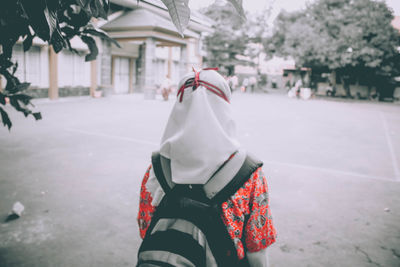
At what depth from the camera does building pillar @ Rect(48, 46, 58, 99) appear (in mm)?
15945

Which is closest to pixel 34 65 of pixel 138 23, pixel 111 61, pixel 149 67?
pixel 138 23

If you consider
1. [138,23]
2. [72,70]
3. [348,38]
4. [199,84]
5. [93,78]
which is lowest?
[199,84]

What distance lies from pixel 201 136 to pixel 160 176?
0.32m

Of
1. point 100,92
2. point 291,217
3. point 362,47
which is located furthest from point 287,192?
point 362,47

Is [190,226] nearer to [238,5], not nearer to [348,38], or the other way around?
Answer: [238,5]

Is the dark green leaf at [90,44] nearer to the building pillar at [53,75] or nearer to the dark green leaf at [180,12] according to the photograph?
the dark green leaf at [180,12]

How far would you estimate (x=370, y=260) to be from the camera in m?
3.37

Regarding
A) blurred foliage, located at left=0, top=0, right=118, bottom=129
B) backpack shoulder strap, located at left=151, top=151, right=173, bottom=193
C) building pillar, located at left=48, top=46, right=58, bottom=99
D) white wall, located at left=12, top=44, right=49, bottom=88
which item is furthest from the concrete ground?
building pillar, located at left=48, top=46, right=58, bottom=99

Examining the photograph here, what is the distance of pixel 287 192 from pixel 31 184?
3.90 metres

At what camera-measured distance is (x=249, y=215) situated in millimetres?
1685

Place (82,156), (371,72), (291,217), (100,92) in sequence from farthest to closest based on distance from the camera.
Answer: (371,72), (100,92), (82,156), (291,217)

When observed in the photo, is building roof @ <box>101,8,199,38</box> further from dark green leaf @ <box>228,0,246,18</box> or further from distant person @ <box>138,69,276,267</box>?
dark green leaf @ <box>228,0,246,18</box>

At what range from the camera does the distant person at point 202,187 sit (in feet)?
4.64

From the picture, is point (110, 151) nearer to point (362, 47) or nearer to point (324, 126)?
point (324, 126)
